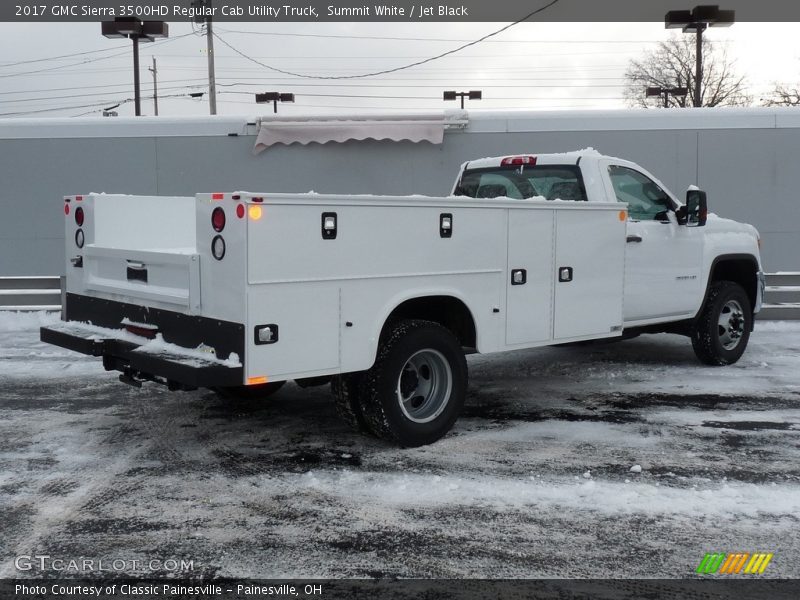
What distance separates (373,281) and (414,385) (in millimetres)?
920

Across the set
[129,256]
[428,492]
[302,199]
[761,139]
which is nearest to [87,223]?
[129,256]

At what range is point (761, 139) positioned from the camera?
1254cm

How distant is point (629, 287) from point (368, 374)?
116 inches

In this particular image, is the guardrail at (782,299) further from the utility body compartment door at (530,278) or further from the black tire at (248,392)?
the black tire at (248,392)

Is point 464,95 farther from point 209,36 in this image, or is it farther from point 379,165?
point 379,165

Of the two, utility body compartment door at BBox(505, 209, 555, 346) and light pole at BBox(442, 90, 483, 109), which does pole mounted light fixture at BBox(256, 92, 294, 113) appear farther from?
utility body compartment door at BBox(505, 209, 555, 346)

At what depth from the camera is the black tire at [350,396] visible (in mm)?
5207

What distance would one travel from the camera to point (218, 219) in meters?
4.59

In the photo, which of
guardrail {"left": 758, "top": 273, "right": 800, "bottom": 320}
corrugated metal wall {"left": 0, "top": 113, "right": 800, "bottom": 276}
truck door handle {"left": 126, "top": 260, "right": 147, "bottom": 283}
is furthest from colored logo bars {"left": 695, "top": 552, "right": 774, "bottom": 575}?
corrugated metal wall {"left": 0, "top": 113, "right": 800, "bottom": 276}

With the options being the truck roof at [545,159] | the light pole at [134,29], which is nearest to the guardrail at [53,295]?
the truck roof at [545,159]

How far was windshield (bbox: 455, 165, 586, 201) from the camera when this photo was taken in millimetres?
7008

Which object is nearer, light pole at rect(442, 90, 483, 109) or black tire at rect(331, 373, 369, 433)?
black tire at rect(331, 373, 369, 433)

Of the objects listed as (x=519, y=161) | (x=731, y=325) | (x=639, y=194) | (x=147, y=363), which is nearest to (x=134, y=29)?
(x=519, y=161)

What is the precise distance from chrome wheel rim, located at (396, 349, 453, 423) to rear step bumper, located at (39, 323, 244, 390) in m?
1.39
